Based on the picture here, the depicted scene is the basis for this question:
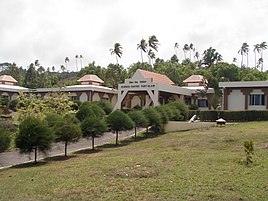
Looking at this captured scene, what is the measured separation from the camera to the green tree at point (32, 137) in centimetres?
1955

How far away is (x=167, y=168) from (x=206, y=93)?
110ft

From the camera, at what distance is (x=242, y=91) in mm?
38406

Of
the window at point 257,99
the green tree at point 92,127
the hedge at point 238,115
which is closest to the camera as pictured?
the green tree at point 92,127

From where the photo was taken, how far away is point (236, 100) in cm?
3881

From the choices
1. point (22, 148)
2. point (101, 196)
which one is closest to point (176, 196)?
point (101, 196)

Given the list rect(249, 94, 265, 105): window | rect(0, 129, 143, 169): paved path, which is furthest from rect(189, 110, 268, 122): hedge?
rect(0, 129, 143, 169): paved path

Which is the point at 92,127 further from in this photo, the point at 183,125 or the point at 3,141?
the point at 183,125

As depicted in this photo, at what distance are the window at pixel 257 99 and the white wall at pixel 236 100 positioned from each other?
753mm

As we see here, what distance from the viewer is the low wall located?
31734 millimetres

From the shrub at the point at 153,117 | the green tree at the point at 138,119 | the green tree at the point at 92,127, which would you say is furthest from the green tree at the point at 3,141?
the shrub at the point at 153,117

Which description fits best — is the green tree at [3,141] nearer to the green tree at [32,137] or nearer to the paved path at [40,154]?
the green tree at [32,137]

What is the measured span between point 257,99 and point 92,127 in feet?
66.1

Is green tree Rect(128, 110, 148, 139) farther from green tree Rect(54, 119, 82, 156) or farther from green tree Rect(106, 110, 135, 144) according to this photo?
green tree Rect(54, 119, 82, 156)

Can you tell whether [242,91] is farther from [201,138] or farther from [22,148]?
[22,148]
